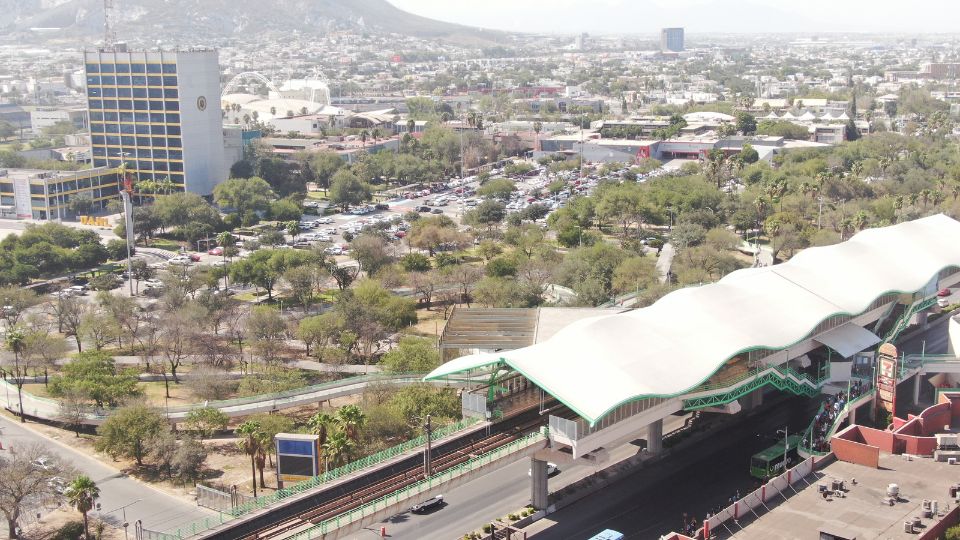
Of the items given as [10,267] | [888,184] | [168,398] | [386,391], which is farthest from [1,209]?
[888,184]

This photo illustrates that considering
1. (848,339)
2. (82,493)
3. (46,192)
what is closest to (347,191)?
(46,192)

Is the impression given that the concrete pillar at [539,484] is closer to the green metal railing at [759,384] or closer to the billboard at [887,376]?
the green metal railing at [759,384]

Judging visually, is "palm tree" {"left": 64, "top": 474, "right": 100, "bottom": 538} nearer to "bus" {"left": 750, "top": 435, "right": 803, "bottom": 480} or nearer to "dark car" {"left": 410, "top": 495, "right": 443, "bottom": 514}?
"dark car" {"left": 410, "top": 495, "right": 443, "bottom": 514}

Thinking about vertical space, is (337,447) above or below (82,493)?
above

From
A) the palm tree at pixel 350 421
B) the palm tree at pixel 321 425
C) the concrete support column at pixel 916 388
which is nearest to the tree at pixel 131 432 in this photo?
the palm tree at pixel 321 425

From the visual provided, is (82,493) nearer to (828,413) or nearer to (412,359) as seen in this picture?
(412,359)

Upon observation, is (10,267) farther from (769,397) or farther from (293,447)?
(769,397)

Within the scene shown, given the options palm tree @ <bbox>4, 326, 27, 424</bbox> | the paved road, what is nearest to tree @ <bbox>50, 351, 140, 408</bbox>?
palm tree @ <bbox>4, 326, 27, 424</bbox>
